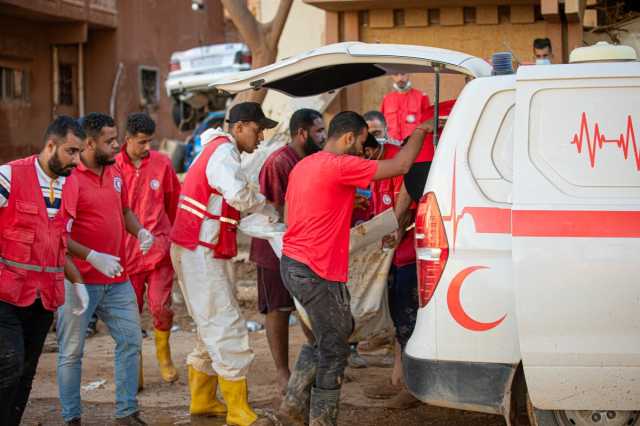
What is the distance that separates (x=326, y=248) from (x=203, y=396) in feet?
5.43

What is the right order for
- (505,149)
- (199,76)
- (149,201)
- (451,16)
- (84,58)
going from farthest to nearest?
1. (84,58)
2. (199,76)
3. (451,16)
4. (149,201)
5. (505,149)

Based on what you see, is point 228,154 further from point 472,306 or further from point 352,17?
point 352,17

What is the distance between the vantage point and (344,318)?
5.79 m

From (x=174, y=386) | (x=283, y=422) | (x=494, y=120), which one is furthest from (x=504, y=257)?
(x=174, y=386)

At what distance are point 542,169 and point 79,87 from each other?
17.2 meters

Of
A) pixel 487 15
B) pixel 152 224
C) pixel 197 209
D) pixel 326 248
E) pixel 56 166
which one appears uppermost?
pixel 487 15

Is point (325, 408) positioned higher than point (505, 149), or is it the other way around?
point (505, 149)

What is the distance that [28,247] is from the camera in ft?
17.9

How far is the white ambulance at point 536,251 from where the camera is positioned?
447cm

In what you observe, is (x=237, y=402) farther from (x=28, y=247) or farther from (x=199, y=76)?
(x=199, y=76)

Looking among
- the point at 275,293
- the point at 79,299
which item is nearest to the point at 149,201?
the point at 275,293

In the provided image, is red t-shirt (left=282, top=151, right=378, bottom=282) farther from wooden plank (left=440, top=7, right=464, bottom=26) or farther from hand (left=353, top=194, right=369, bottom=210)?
wooden plank (left=440, top=7, right=464, bottom=26)

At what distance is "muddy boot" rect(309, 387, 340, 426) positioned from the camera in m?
5.72

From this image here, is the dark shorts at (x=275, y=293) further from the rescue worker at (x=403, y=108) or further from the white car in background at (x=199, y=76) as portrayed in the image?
the white car in background at (x=199, y=76)
